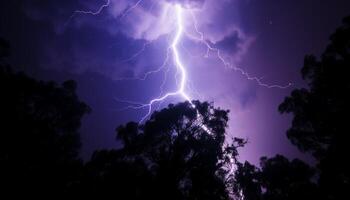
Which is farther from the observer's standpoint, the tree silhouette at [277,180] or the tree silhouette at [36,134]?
the tree silhouette at [277,180]

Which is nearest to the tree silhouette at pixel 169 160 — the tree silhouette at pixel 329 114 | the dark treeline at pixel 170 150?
the dark treeline at pixel 170 150

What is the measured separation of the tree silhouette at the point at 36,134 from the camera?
53.5 ft

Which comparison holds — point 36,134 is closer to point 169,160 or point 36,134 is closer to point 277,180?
point 169,160

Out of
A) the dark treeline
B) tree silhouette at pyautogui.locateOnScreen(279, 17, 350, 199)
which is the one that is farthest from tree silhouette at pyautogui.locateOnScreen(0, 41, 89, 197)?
tree silhouette at pyautogui.locateOnScreen(279, 17, 350, 199)

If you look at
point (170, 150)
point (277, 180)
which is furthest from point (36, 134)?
point (277, 180)

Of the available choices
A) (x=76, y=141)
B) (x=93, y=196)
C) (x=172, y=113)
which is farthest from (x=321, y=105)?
(x=76, y=141)

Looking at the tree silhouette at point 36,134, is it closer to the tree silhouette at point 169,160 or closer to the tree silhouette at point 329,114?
the tree silhouette at point 169,160

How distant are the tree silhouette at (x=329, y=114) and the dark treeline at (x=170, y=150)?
5 centimetres

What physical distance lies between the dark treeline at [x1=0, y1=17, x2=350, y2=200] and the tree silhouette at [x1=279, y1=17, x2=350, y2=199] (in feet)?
0.17

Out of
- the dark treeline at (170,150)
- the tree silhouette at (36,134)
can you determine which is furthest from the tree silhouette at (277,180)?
the tree silhouette at (36,134)

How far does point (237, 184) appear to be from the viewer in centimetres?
2044

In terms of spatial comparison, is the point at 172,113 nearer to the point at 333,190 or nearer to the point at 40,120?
the point at 40,120

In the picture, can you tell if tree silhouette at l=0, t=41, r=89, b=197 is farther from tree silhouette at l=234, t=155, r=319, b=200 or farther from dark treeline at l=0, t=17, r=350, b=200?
tree silhouette at l=234, t=155, r=319, b=200

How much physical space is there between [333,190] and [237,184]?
6132mm
